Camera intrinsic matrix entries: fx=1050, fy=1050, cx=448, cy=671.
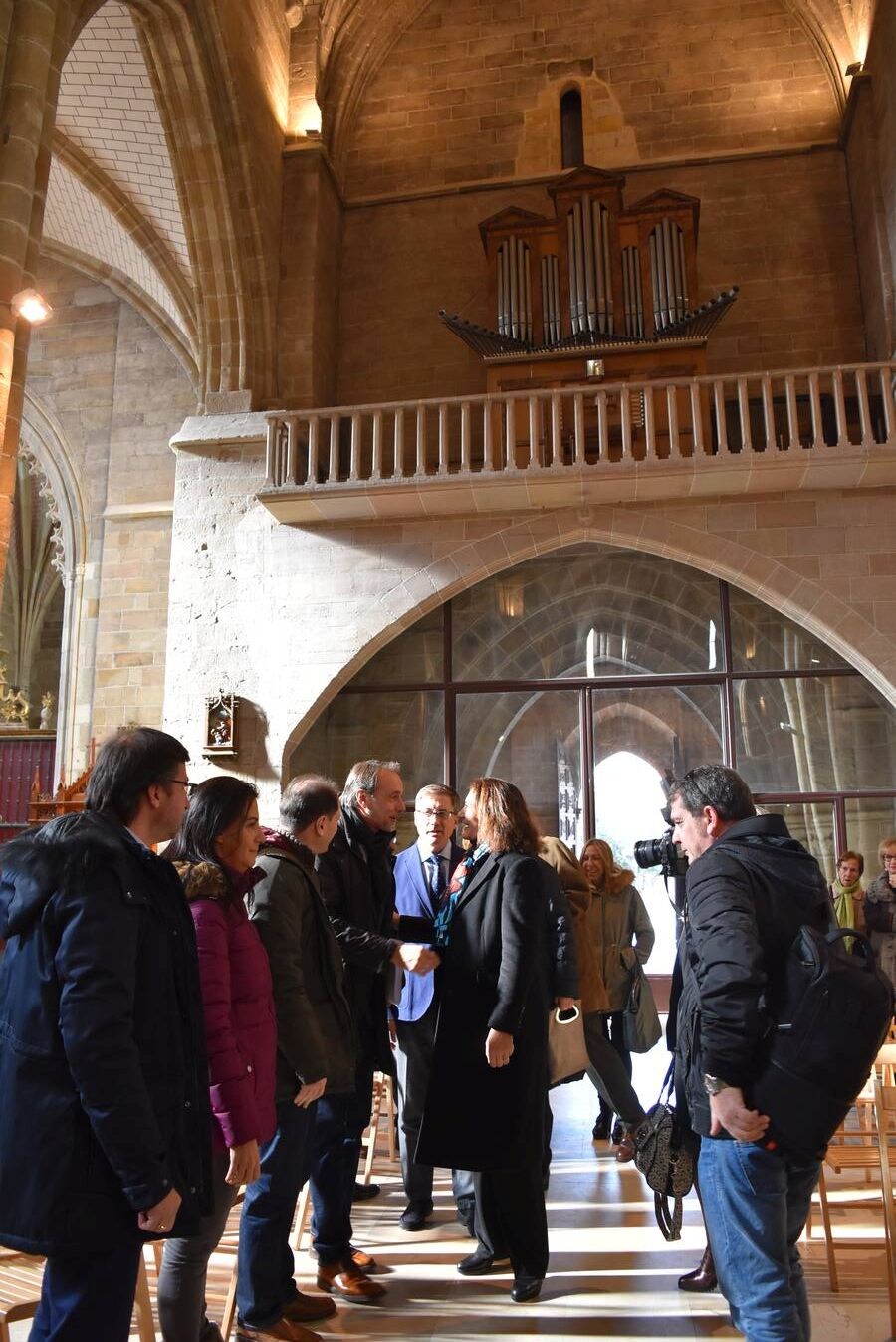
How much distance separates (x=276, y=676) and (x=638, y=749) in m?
3.08

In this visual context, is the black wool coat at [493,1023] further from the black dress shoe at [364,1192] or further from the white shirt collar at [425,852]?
the black dress shoe at [364,1192]

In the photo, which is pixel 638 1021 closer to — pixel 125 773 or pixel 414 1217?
pixel 414 1217

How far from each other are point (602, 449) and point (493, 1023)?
5.78 metres

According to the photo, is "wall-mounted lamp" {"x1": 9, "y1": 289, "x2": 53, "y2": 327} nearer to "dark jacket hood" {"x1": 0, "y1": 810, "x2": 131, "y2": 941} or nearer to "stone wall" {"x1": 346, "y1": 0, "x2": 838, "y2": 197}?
"dark jacket hood" {"x1": 0, "y1": 810, "x2": 131, "y2": 941}

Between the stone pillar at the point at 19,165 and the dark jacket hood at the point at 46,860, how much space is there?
11.9 ft

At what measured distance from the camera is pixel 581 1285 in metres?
3.20

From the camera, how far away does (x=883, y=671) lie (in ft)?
25.9

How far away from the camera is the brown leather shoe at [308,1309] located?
2902 mm

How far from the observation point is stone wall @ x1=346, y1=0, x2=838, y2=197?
10.8 metres

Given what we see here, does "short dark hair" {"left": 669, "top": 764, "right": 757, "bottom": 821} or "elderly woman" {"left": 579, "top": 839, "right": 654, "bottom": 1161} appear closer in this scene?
"short dark hair" {"left": 669, "top": 764, "right": 757, "bottom": 821}

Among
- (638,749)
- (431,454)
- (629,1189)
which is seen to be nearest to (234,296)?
(431,454)

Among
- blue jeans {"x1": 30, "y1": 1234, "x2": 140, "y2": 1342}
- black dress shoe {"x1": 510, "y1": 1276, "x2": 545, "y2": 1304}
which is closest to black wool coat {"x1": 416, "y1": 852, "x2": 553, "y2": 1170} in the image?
black dress shoe {"x1": 510, "y1": 1276, "x2": 545, "y2": 1304}

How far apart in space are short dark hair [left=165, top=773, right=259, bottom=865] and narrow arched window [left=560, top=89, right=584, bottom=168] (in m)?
10.3

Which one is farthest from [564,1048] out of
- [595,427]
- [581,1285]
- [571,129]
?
[571,129]
